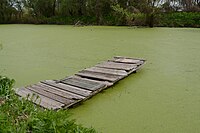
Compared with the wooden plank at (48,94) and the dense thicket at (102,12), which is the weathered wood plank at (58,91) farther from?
the dense thicket at (102,12)

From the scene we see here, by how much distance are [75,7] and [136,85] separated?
34.8 feet

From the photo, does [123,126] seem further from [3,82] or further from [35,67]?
[35,67]

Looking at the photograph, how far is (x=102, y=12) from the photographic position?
41.7 feet

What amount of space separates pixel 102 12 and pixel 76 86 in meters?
9.68

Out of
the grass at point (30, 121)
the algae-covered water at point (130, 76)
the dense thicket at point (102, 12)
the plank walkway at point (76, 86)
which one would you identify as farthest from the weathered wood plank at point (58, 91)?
the dense thicket at point (102, 12)

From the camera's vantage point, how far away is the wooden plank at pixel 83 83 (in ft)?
10.8

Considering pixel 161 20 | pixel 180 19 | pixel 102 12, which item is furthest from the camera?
pixel 102 12

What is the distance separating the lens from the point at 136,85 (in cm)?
357

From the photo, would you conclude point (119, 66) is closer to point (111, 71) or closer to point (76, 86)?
point (111, 71)

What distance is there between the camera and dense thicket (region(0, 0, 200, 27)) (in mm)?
10883

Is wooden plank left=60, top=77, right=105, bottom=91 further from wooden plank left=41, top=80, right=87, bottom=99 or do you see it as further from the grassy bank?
the grassy bank

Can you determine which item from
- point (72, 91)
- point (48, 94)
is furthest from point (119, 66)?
point (48, 94)

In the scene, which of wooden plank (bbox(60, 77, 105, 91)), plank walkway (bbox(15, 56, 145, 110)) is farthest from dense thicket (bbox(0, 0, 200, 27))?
wooden plank (bbox(60, 77, 105, 91))

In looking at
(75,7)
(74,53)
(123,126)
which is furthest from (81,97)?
(75,7)
